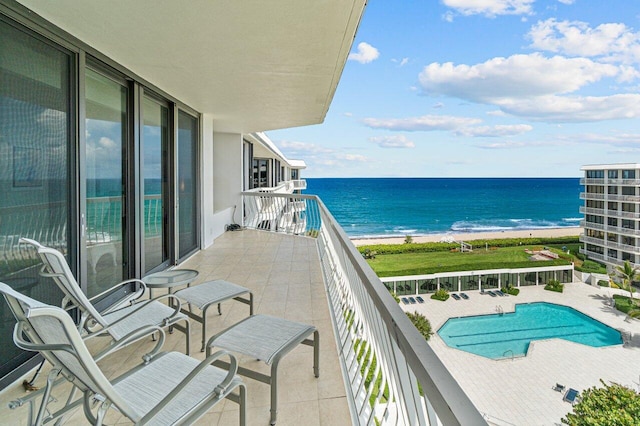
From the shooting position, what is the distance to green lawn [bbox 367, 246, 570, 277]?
18.4 m

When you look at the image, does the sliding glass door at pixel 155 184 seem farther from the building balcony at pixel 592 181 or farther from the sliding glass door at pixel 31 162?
the building balcony at pixel 592 181

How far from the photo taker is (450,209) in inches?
1900

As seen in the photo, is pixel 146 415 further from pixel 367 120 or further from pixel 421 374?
pixel 367 120

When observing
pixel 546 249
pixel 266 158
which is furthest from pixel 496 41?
pixel 266 158

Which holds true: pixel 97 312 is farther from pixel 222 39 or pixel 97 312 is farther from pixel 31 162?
pixel 222 39

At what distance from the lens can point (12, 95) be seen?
2.23 metres

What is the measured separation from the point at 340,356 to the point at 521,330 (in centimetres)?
1612

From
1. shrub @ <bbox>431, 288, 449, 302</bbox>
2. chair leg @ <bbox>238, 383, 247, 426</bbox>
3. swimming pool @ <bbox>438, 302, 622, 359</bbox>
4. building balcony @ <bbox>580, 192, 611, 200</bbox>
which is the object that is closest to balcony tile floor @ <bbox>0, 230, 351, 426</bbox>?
chair leg @ <bbox>238, 383, 247, 426</bbox>

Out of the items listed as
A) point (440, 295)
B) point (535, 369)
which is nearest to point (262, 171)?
point (440, 295)

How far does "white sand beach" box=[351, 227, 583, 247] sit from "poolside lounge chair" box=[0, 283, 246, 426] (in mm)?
28679

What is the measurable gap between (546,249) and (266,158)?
2141 cm

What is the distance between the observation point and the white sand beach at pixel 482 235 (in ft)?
102

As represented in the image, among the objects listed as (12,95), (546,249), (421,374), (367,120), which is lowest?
(546,249)

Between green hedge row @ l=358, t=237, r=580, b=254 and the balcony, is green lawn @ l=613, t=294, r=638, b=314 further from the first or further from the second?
the balcony
